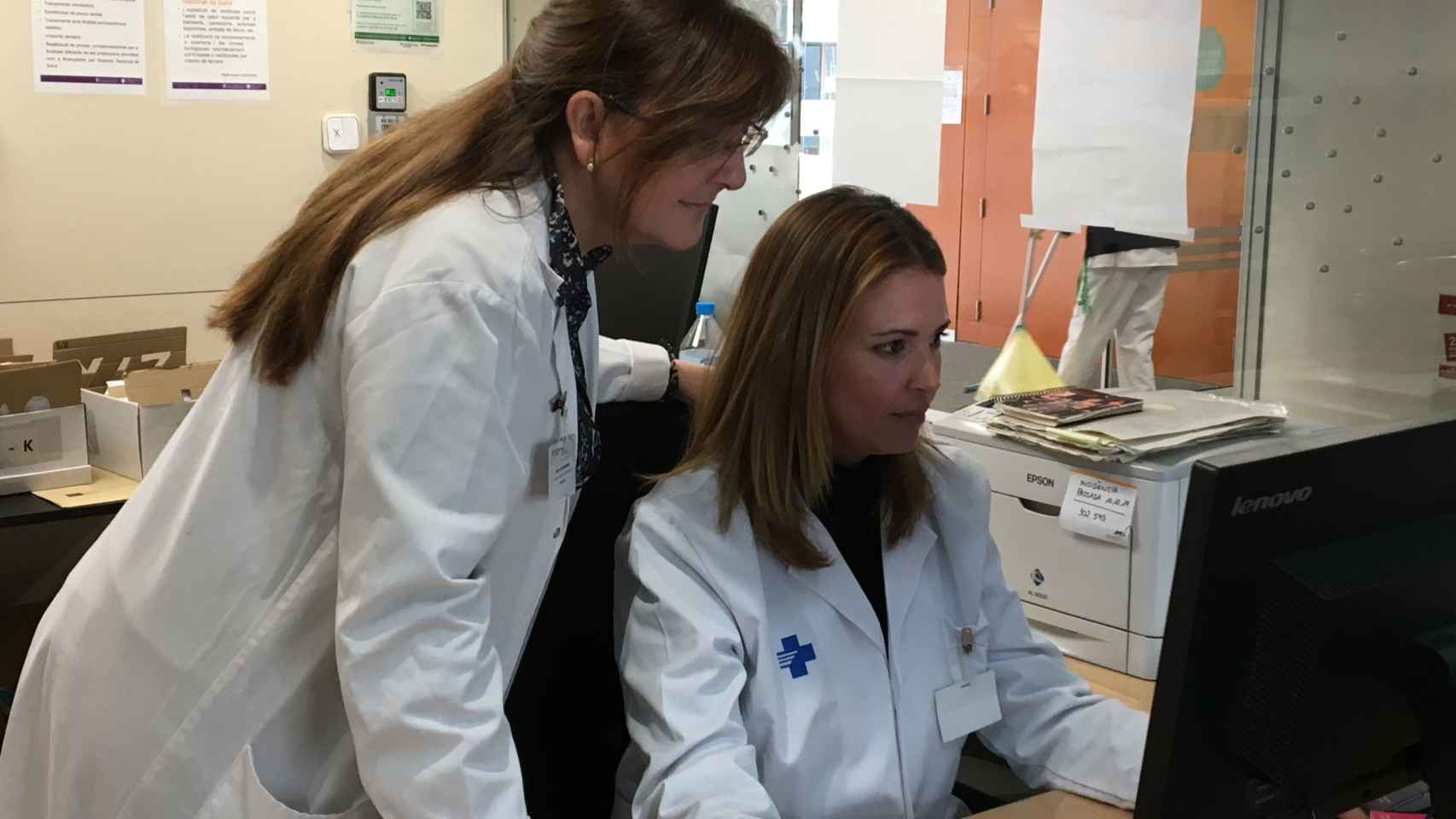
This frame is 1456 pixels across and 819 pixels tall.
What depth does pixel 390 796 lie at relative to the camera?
1.00 m

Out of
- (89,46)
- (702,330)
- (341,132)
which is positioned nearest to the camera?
(702,330)

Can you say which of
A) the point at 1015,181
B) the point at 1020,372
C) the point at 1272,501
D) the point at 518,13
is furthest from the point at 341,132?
the point at 1272,501

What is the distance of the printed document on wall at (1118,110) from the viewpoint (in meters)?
2.27

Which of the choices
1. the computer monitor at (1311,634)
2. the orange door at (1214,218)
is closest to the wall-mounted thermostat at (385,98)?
the orange door at (1214,218)

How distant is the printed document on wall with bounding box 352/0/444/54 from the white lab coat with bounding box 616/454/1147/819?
3.11 m

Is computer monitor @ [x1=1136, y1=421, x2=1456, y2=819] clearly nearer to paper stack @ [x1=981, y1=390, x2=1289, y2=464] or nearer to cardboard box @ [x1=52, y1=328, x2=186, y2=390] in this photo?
paper stack @ [x1=981, y1=390, x2=1289, y2=464]

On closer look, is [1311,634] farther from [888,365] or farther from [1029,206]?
[1029,206]

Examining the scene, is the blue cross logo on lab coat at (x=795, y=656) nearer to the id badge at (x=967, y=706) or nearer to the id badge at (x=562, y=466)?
the id badge at (x=967, y=706)

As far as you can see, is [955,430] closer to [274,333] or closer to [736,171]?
[736,171]

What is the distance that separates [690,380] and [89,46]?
2.89m

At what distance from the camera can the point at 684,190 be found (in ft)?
3.84

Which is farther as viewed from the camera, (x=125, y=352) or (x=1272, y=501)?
(x=125, y=352)

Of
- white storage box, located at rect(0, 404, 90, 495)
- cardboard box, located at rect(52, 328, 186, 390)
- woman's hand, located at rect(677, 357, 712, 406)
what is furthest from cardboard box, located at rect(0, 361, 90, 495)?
woman's hand, located at rect(677, 357, 712, 406)

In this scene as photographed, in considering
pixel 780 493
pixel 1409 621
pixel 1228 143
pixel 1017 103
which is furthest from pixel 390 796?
pixel 1017 103
